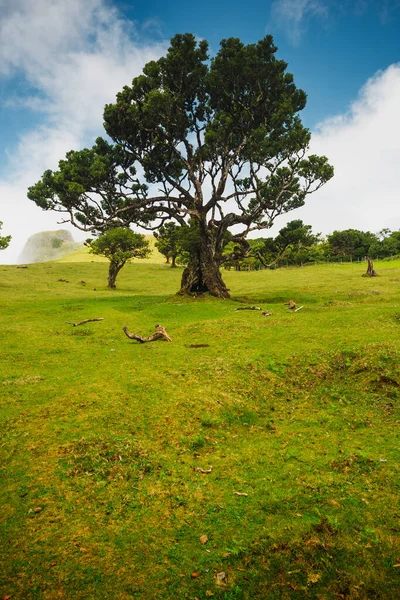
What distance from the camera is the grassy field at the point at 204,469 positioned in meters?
5.69

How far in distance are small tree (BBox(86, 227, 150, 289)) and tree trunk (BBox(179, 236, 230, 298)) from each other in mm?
28205

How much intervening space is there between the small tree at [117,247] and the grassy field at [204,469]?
149 ft

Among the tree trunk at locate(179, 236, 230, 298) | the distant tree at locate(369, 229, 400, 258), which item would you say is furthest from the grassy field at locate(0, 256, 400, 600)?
the distant tree at locate(369, 229, 400, 258)

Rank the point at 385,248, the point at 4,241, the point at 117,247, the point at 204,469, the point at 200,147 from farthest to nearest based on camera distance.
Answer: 1. the point at 385,248
2. the point at 117,247
3. the point at 4,241
4. the point at 200,147
5. the point at 204,469

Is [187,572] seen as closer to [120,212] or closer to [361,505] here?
[361,505]

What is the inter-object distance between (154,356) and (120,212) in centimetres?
2230

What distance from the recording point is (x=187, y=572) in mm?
5781

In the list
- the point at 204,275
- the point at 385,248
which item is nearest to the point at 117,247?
the point at 204,275

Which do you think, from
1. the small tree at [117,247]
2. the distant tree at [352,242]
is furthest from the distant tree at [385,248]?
the small tree at [117,247]

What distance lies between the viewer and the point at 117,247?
214ft

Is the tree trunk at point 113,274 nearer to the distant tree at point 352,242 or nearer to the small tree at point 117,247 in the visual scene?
the small tree at point 117,247

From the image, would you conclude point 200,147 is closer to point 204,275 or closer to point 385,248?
point 204,275

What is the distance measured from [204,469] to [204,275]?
29103 millimetres

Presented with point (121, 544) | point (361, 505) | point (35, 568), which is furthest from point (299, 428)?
point (35, 568)
